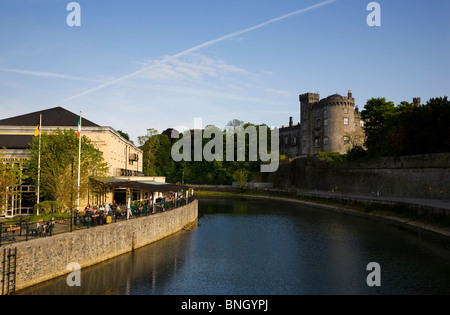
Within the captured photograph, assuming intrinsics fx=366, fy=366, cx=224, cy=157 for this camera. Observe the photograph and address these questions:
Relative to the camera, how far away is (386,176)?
63656 mm

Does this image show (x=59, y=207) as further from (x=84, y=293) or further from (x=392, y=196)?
(x=392, y=196)

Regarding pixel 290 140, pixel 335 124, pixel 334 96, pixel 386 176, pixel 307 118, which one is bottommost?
pixel 386 176

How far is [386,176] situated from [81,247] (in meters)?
55.3

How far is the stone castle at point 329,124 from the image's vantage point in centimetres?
10475

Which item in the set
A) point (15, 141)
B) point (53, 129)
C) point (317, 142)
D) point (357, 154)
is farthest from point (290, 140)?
point (15, 141)

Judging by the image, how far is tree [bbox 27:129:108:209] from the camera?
105 ft

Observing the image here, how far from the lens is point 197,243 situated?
111ft

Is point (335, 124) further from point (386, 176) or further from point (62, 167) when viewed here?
point (62, 167)

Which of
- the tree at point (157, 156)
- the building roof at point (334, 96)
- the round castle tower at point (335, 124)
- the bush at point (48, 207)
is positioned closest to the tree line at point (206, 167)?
the tree at point (157, 156)

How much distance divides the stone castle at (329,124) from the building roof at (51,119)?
7257 cm

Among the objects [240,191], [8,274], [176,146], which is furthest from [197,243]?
[176,146]

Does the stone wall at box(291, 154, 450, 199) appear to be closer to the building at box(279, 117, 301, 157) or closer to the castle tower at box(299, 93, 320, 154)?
the castle tower at box(299, 93, 320, 154)

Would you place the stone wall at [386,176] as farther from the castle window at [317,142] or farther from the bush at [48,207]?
the bush at [48,207]

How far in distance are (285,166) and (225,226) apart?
6117 cm
